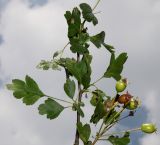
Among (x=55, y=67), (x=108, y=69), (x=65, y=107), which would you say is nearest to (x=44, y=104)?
(x=65, y=107)

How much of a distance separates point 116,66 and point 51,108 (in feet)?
2.51

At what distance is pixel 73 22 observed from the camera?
4062 mm

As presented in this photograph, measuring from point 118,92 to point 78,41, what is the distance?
626mm

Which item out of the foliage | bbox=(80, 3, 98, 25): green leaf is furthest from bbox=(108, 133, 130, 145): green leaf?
bbox=(80, 3, 98, 25): green leaf

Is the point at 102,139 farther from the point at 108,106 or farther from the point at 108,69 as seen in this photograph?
the point at 108,69

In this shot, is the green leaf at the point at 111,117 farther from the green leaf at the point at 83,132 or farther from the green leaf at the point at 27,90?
the green leaf at the point at 27,90

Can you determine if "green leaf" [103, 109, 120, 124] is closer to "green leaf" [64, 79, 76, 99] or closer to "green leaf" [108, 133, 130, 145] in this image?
"green leaf" [108, 133, 130, 145]

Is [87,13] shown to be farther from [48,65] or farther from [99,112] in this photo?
[99,112]

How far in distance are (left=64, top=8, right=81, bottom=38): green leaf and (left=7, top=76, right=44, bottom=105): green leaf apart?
57 cm

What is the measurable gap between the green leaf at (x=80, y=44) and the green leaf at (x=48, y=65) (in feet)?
1.00

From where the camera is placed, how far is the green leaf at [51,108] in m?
4.00

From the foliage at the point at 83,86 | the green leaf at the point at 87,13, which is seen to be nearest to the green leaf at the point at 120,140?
the foliage at the point at 83,86

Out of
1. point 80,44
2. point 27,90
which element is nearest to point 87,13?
point 80,44

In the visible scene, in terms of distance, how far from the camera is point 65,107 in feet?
13.2
